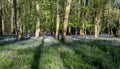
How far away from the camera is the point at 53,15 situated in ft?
222

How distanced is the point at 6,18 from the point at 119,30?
2736 inches

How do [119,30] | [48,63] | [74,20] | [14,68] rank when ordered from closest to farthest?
[14,68]
[48,63]
[119,30]
[74,20]

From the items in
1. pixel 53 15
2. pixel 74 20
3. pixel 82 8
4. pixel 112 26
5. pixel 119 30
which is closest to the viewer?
pixel 82 8

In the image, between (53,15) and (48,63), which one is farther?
(53,15)

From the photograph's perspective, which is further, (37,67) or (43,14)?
(43,14)

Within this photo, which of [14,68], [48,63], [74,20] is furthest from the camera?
[74,20]

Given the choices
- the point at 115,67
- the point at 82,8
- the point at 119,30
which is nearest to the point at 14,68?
the point at 115,67

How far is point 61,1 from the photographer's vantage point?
2334 inches

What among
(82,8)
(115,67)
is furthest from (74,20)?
(115,67)

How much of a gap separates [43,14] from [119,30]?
22.4m

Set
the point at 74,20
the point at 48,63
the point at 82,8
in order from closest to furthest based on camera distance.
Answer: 1. the point at 48,63
2. the point at 82,8
3. the point at 74,20

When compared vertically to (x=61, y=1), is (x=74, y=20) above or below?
below

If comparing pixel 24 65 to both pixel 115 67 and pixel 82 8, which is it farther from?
pixel 82 8

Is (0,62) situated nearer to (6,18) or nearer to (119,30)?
(119,30)
